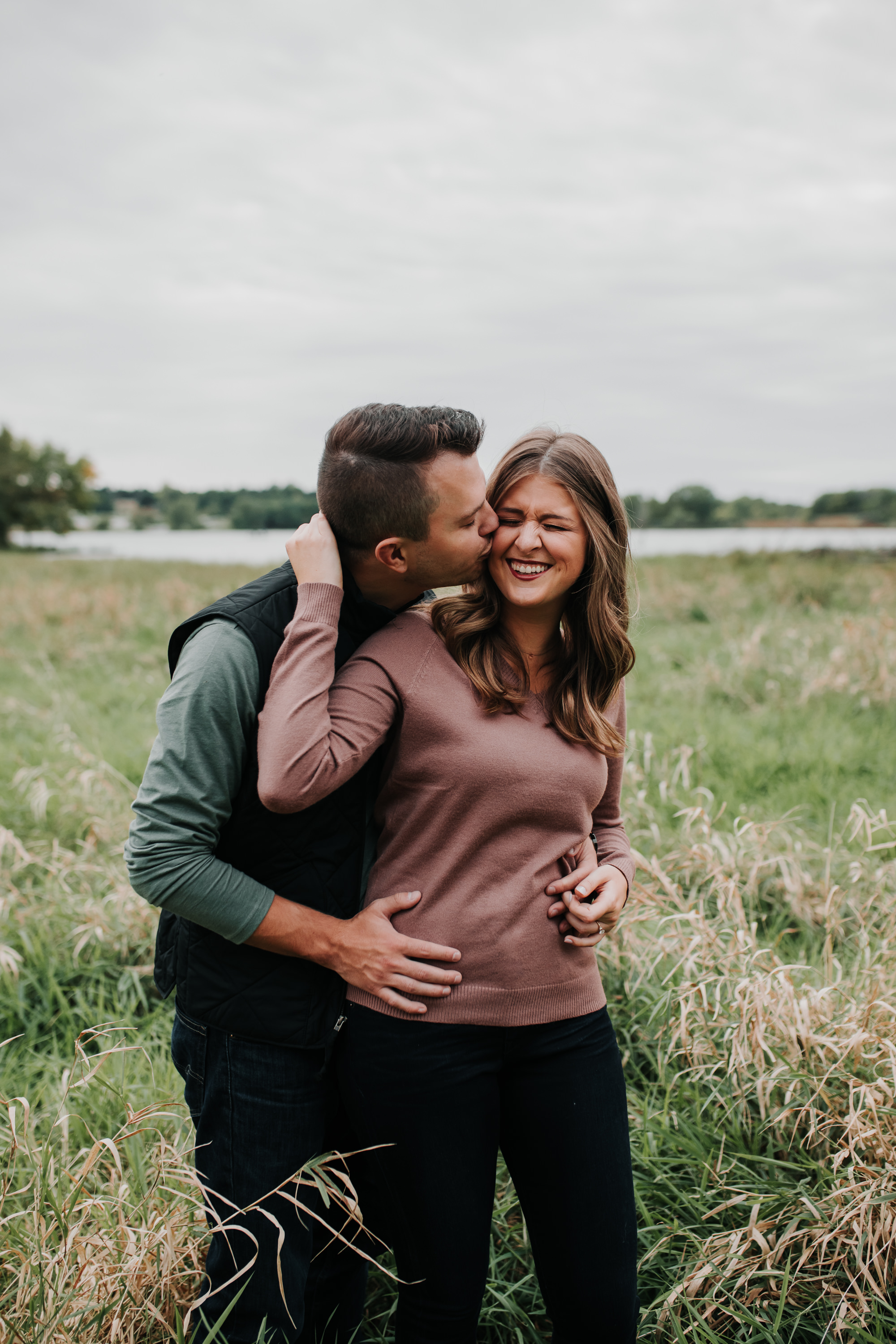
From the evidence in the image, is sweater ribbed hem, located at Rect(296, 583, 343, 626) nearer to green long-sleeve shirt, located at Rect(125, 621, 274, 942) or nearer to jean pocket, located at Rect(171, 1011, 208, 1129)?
green long-sleeve shirt, located at Rect(125, 621, 274, 942)

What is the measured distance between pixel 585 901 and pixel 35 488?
7699 cm

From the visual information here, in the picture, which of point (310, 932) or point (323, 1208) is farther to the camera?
point (323, 1208)

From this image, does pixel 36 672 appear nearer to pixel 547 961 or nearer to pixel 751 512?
pixel 547 961

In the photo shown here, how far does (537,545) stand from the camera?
2.06 meters

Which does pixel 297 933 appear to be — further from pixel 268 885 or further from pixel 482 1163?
pixel 482 1163

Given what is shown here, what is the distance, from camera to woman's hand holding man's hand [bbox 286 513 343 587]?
1814 millimetres

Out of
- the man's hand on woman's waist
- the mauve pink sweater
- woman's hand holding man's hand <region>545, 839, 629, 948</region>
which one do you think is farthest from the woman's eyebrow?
the man's hand on woman's waist

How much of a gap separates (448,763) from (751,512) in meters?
35.4

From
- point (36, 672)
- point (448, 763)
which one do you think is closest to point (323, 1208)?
point (448, 763)

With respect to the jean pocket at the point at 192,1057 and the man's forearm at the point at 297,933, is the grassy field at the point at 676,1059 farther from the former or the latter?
the man's forearm at the point at 297,933

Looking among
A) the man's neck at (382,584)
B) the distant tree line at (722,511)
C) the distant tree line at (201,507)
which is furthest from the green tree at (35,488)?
the man's neck at (382,584)

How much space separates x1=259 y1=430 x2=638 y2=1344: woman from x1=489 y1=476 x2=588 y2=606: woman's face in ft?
0.54

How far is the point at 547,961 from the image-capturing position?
186cm

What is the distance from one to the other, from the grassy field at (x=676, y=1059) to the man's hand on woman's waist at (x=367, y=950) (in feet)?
1.51
